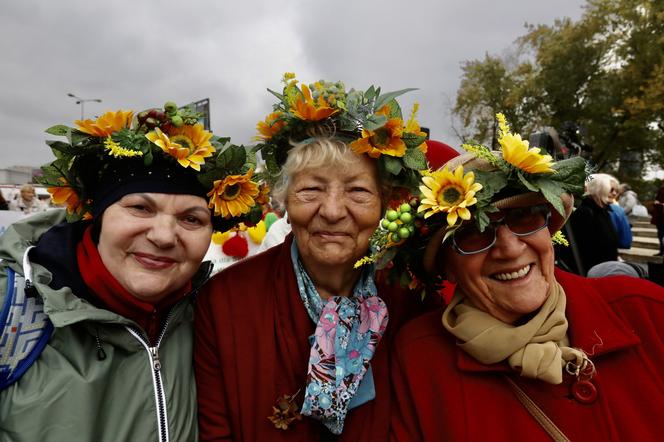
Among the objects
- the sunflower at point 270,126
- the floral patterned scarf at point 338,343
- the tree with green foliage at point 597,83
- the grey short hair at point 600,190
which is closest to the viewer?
the floral patterned scarf at point 338,343

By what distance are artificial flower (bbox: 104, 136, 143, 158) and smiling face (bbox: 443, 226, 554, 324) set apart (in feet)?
4.63

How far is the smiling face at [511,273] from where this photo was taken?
173 centimetres

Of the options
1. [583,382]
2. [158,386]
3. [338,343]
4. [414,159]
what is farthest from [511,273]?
[158,386]

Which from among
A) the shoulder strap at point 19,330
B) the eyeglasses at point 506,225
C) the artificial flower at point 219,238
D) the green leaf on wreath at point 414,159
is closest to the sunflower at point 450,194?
the eyeglasses at point 506,225

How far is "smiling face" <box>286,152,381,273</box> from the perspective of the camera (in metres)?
2.06

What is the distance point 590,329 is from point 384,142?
116 centimetres

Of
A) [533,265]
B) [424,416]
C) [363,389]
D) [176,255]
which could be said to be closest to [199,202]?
[176,255]

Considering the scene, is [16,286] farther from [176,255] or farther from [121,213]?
[176,255]

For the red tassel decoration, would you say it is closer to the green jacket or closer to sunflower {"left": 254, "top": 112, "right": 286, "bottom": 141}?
sunflower {"left": 254, "top": 112, "right": 286, "bottom": 141}

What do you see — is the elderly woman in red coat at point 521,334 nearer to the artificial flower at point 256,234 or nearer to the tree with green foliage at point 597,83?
the artificial flower at point 256,234

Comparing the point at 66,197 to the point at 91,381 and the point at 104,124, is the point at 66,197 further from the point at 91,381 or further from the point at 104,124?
the point at 91,381

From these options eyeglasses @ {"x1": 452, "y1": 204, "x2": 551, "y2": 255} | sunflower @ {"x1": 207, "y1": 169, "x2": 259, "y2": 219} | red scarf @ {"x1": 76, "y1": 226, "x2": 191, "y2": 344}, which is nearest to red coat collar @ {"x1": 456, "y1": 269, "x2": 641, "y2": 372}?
eyeglasses @ {"x1": 452, "y1": 204, "x2": 551, "y2": 255}

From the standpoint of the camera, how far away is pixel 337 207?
2.02 meters

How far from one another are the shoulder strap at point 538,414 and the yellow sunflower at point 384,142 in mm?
1093
